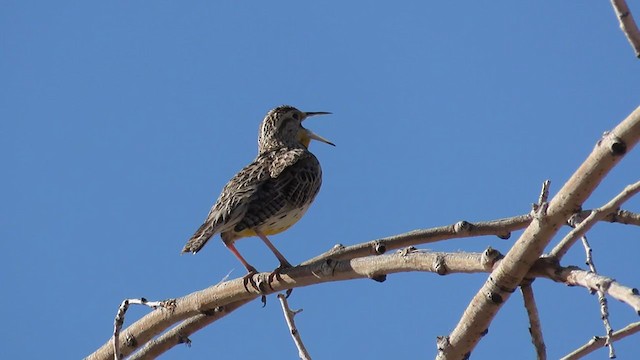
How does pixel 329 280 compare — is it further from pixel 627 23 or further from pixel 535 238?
pixel 627 23

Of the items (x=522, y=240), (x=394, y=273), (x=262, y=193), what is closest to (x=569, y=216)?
(x=522, y=240)

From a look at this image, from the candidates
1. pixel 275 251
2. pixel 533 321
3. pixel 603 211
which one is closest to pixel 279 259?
pixel 275 251

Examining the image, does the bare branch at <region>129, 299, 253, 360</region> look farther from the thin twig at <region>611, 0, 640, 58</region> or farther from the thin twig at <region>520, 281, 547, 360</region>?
the thin twig at <region>611, 0, 640, 58</region>

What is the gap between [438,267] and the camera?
6824mm

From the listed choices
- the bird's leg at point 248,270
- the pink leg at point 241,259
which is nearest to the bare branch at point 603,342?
the bird's leg at point 248,270

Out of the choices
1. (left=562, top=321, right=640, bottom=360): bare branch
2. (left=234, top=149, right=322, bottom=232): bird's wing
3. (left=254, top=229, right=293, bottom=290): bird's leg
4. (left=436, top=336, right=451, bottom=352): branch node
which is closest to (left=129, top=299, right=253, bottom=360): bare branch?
(left=254, top=229, right=293, bottom=290): bird's leg

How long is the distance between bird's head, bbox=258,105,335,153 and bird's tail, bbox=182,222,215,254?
9.87ft

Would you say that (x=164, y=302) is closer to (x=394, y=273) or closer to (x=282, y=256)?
(x=282, y=256)

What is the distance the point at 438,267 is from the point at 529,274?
848 mm

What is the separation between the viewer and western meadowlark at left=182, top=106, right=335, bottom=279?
9961 millimetres

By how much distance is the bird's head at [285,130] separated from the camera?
1290cm

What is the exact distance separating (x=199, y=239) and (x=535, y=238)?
435 centimetres

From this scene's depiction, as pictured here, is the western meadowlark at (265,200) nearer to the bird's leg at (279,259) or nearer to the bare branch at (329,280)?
the bird's leg at (279,259)

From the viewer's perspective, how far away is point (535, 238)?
19.1 ft
